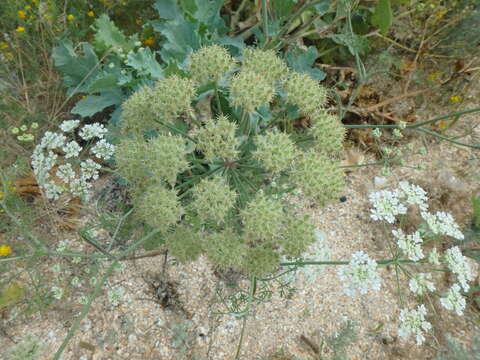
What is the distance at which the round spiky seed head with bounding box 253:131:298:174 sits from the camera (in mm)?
1991

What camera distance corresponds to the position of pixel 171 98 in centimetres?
203

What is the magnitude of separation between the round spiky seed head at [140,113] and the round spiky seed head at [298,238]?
1.08 metres

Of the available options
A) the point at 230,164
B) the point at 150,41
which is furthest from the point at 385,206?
the point at 150,41

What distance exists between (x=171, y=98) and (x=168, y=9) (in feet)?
5.41

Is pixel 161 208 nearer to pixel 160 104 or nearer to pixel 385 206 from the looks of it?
pixel 160 104

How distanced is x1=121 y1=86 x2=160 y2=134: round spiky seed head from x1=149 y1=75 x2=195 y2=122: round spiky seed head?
7cm

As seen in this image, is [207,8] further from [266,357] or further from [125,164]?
[266,357]

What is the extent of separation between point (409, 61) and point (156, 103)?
3134 mm

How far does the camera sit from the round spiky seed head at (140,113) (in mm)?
2182

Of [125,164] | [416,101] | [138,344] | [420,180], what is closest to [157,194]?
[125,164]

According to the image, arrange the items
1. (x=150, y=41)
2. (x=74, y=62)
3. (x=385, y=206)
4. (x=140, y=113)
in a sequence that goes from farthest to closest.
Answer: (x=150, y=41) < (x=74, y=62) < (x=140, y=113) < (x=385, y=206)

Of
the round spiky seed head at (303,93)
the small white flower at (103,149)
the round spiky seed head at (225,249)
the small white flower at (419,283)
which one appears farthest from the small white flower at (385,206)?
the small white flower at (103,149)

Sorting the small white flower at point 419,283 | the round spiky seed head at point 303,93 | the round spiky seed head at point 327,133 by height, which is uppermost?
the round spiky seed head at point 303,93

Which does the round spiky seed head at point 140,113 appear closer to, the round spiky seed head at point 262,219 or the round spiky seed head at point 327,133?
the round spiky seed head at point 262,219
